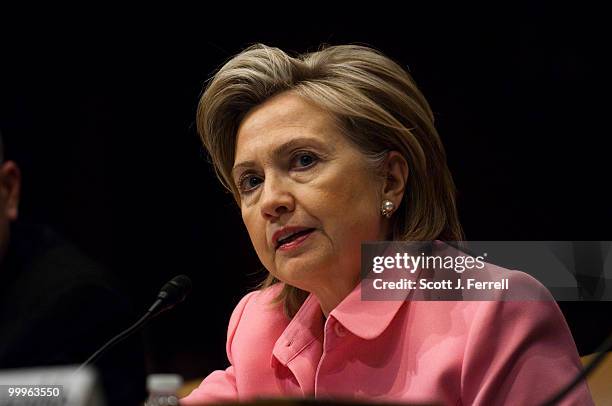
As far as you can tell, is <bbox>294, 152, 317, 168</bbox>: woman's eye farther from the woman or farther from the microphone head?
the microphone head

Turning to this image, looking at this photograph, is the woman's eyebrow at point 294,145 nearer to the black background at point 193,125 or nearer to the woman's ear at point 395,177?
the woman's ear at point 395,177

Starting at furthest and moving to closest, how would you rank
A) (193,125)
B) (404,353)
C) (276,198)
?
(193,125), (276,198), (404,353)

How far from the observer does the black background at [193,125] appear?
202 centimetres

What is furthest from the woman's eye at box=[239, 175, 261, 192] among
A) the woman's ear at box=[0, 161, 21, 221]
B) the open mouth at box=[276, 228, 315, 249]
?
the woman's ear at box=[0, 161, 21, 221]

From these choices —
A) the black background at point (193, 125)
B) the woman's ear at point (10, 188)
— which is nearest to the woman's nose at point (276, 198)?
the black background at point (193, 125)

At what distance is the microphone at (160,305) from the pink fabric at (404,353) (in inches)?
7.7

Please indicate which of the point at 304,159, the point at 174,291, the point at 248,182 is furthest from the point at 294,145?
the point at 174,291

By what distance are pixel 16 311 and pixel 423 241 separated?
3.19ft

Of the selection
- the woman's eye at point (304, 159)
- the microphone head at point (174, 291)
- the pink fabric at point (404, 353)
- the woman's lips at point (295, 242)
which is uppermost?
the woman's eye at point (304, 159)

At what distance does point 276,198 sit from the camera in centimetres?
189

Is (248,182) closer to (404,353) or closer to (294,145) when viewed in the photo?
(294,145)

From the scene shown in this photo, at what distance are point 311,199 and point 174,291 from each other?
1.13 feet

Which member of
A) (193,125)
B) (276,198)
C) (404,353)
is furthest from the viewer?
(193,125)

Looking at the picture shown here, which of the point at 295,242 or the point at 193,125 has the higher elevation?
the point at 193,125
